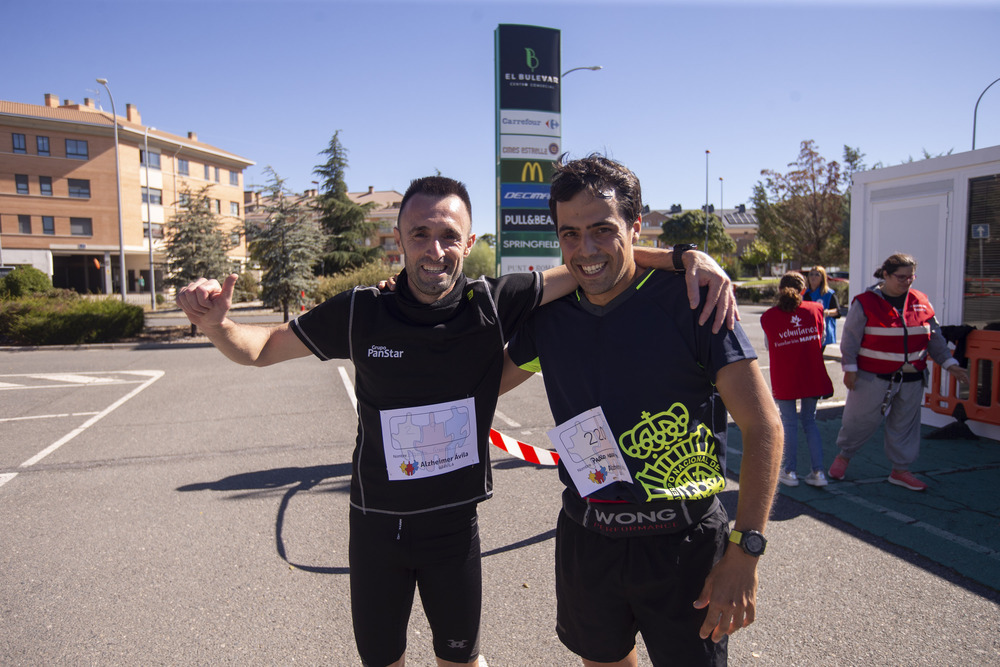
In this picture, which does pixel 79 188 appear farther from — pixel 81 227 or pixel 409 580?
pixel 409 580

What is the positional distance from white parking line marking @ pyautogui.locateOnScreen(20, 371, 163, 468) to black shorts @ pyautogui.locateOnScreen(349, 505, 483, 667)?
621 centimetres

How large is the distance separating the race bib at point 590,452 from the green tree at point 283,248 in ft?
70.0

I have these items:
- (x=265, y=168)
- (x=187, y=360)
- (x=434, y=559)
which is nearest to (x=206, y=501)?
(x=434, y=559)

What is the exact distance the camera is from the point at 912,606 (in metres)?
3.52

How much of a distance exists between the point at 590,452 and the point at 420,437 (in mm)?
633

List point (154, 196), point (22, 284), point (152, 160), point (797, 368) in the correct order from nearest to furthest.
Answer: point (797, 368) → point (22, 284) → point (152, 160) → point (154, 196)

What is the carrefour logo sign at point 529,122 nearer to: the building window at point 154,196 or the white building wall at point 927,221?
the white building wall at point 927,221

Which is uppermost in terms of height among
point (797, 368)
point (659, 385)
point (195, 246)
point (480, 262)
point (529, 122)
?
point (529, 122)

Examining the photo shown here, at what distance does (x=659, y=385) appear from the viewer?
1908mm

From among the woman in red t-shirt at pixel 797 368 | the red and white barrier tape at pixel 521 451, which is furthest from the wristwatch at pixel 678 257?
the woman in red t-shirt at pixel 797 368

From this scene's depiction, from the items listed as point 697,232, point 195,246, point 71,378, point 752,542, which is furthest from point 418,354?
point 697,232

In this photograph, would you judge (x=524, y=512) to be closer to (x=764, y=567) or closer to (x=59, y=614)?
(x=764, y=567)

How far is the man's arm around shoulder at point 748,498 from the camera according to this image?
176cm

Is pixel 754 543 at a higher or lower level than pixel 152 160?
lower
